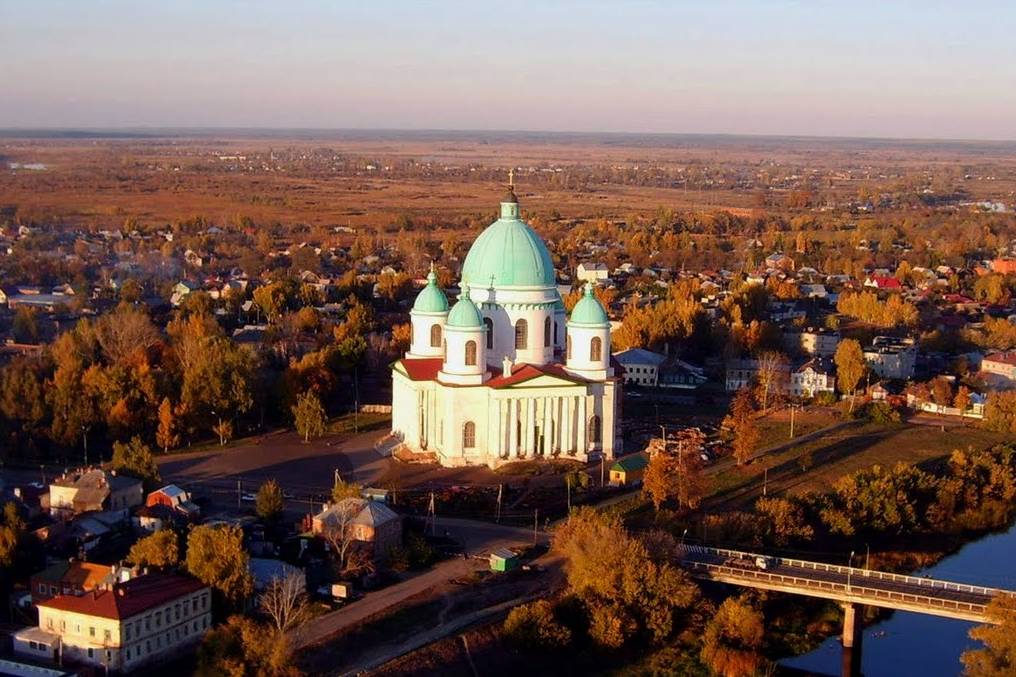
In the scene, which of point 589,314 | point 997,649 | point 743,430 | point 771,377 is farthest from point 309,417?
point 997,649

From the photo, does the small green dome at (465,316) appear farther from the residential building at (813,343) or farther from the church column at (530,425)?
the residential building at (813,343)

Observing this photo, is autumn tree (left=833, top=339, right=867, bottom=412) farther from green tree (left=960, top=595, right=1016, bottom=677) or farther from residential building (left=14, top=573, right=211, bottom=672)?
residential building (left=14, top=573, right=211, bottom=672)

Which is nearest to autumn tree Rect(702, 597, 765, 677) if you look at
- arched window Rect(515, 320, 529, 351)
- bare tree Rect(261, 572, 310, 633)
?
bare tree Rect(261, 572, 310, 633)

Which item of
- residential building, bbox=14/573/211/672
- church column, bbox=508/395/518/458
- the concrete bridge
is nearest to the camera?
residential building, bbox=14/573/211/672

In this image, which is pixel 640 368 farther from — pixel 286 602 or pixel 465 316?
pixel 286 602

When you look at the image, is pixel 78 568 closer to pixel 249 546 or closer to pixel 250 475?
pixel 249 546

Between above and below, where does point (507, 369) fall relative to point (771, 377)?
above

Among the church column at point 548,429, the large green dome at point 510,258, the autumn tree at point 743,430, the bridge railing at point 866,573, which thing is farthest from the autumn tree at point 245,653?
the autumn tree at point 743,430
